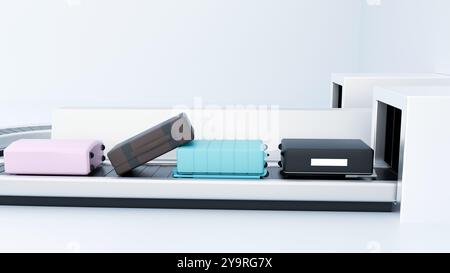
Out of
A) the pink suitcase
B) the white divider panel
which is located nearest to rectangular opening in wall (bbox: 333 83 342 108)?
the white divider panel

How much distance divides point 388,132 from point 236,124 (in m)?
0.65

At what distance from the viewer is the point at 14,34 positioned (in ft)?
23.0

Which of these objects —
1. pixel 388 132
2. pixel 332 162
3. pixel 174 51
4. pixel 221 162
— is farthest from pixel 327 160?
pixel 174 51

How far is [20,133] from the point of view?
344 cm

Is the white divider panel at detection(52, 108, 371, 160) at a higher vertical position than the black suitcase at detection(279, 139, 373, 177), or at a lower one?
higher

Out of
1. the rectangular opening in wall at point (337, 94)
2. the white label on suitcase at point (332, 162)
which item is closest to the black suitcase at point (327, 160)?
the white label on suitcase at point (332, 162)

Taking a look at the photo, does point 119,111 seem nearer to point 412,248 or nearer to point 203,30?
point 412,248

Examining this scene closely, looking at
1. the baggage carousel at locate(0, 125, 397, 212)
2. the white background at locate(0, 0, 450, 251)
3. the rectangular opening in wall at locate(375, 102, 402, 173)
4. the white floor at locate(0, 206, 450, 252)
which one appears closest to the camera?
the white floor at locate(0, 206, 450, 252)

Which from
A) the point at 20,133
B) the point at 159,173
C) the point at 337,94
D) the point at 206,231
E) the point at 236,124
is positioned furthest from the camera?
the point at 337,94

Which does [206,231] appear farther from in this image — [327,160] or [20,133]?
[20,133]

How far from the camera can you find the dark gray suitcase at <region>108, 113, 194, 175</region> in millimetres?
1937

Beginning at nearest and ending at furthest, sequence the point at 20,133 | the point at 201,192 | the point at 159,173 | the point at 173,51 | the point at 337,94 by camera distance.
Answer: the point at 201,192
the point at 159,173
the point at 20,133
the point at 337,94
the point at 173,51

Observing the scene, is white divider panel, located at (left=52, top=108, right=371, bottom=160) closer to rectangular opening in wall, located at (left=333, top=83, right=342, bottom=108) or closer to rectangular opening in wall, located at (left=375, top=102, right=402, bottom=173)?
rectangular opening in wall, located at (left=375, top=102, right=402, bottom=173)

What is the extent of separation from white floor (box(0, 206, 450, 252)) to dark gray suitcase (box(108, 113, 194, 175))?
0.58 feet
